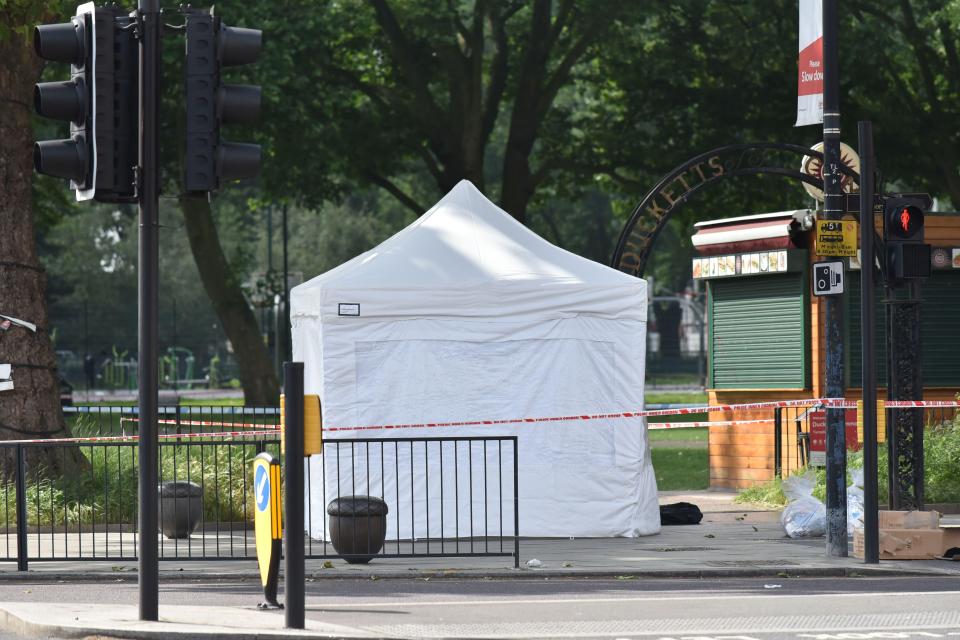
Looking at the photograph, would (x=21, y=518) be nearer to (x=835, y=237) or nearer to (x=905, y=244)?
(x=835, y=237)

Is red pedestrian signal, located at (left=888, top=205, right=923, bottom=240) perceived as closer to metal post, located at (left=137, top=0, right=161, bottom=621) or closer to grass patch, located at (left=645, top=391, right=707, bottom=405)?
metal post, located at (left=137, top=0, right=161, bottom=621)

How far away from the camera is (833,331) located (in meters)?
13.8

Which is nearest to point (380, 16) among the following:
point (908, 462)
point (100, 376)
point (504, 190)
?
point (504, 190)

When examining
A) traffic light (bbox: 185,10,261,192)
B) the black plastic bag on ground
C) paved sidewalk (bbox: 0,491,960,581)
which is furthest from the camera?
the black plastic bag on ground

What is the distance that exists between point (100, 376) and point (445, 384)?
5426 centimetres

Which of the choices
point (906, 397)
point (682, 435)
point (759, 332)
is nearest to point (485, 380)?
point (906, 397)

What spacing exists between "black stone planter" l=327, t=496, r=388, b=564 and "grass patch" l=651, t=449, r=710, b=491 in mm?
9419

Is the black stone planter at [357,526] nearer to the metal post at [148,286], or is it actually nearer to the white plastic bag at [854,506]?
the metal post at [148,286]

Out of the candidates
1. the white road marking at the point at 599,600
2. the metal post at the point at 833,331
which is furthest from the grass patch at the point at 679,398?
the white road marking at the point at 599,600

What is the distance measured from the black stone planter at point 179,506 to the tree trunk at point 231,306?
18419 millimetres

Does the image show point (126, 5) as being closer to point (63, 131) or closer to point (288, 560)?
point (63, 131)

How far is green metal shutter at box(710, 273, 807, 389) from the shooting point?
20875mm

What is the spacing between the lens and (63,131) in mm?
31703

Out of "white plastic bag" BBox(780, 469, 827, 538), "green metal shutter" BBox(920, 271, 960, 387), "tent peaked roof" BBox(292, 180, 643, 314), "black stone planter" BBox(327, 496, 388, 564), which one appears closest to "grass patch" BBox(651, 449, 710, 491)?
"green metal shutter" BBox(920, 271, 960, 387)
